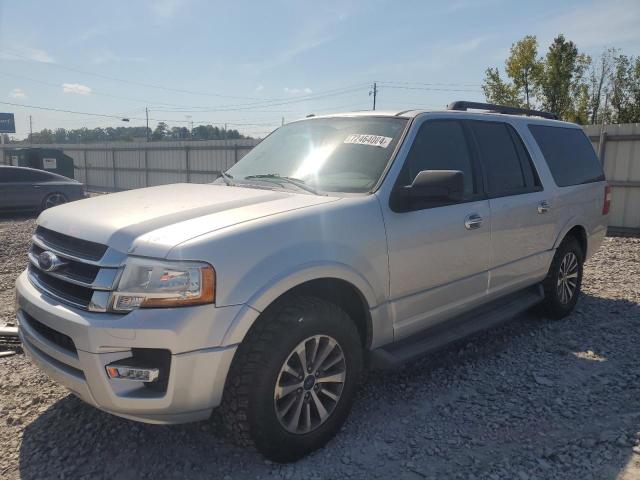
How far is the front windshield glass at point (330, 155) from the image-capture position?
3.18 meters

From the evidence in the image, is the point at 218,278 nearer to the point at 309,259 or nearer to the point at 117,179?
the point at 309,259

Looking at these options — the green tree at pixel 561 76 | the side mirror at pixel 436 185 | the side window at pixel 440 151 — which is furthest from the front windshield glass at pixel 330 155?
the green tree at pixel 561 76

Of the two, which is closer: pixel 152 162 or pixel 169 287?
pixel 169 287

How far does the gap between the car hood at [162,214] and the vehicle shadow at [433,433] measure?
3.79ft

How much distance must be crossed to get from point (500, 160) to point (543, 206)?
0.68m

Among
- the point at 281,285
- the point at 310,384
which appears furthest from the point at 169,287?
the point at 310,384

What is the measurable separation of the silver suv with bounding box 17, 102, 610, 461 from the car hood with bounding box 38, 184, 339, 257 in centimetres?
1

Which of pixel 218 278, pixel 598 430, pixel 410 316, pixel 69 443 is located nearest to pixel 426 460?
pixel 410 316

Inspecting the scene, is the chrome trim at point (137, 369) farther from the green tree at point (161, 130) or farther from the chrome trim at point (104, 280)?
the green tree at point (161, 130)

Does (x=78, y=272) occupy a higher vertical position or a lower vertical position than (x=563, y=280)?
higher

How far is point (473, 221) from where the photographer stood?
3531 millimetres

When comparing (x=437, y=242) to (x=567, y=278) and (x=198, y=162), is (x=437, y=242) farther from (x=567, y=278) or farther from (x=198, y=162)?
(x=198, y=162)

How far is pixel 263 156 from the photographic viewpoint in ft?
12.8

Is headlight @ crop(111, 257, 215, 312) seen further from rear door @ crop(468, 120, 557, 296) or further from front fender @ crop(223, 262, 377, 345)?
rear door @ crop(468, 120, 557, 296)
